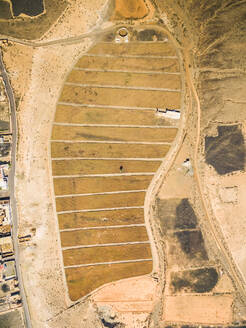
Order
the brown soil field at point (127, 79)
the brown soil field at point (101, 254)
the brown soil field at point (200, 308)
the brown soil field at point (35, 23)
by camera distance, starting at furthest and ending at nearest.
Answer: the brown soil field at point (200, 308) → the brown soil field at point (101, 254) → the brown soil field at point (127, 79) → the brown soil field at point (35, 23)

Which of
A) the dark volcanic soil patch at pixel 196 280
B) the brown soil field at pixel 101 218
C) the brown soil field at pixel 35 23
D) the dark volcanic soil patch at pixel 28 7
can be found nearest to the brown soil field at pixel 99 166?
the brown soil field at pixel 101 218

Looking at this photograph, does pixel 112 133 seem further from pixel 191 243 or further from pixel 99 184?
pixel 191 243

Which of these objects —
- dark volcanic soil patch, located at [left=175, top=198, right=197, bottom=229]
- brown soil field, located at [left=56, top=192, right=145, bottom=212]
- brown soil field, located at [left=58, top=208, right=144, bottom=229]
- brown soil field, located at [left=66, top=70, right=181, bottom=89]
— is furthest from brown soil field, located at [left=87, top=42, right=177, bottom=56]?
brown soil field, located at [left=58, top=208, right=144, bottom=229]

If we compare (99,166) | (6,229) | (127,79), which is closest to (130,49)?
(127,79)

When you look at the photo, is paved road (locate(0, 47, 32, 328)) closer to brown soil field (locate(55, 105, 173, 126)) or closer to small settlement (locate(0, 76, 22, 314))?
small settlement (locate(0, 76, 22, 314))

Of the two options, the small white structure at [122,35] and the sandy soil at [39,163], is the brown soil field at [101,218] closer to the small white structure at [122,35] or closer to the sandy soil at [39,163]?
the sandy soil at [39,163]
